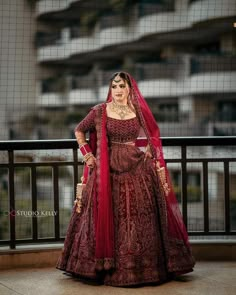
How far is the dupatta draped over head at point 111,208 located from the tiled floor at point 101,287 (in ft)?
0.38

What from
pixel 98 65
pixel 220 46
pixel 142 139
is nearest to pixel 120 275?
pixel 142 139

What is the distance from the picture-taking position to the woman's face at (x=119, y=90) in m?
3.72

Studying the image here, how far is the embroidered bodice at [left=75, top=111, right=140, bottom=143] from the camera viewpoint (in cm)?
373

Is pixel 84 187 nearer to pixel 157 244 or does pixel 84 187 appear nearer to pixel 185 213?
pixel 157 244

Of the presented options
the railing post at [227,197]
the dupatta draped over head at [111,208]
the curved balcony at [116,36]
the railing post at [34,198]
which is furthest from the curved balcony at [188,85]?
the dupatta draped over head at [111,208]

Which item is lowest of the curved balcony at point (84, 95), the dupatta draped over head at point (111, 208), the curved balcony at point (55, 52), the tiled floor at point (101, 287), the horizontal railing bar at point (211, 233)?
the tiled floor at point (101, 287)

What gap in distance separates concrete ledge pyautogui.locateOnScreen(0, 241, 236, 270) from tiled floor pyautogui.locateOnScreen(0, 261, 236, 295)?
77mm

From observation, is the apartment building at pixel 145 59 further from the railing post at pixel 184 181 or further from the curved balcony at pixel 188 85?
the railing post at pixel 184 181

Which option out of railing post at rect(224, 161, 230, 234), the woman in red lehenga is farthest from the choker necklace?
railing post at rect(224, 161, 230, 234)

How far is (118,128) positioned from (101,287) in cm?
90

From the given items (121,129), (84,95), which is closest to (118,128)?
(121,129)

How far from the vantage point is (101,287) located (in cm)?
361

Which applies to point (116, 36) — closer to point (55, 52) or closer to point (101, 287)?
point (55, 52)

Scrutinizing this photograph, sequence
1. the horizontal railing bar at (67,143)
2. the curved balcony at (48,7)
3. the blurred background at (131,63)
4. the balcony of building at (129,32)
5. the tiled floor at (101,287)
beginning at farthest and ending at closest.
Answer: the balcony of building at (129,32) < the blurred background at (131,63) < the curved balcony at (48,7) < the horizontal railing bar at (67,143) < the tiled floor at (101,287)
